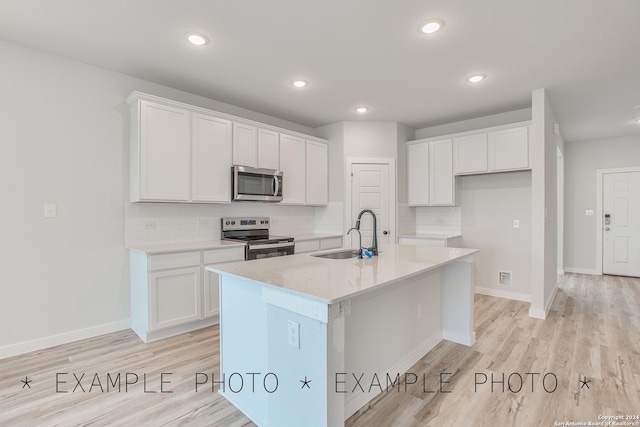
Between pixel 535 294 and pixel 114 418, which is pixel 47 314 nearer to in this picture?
pixel 114 418

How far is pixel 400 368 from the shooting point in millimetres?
2363

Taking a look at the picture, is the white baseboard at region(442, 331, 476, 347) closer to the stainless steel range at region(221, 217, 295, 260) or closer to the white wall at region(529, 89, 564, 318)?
the white wall at region(529, 89, 564, 318)

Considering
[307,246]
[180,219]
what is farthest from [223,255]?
[307,246]

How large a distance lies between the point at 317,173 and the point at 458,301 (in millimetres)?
2718

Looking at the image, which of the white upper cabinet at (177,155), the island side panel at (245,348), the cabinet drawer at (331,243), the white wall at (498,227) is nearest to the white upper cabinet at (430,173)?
the white wall at (498,227)

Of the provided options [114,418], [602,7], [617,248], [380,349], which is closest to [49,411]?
[114,418]

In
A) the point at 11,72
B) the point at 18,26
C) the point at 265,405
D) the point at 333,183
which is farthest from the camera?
the point at 333,183

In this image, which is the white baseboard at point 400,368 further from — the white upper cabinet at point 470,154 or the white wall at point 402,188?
the white upper cabinet at point 470,154

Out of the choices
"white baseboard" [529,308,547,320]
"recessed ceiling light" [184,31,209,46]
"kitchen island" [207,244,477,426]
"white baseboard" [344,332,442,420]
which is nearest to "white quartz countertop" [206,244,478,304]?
"kitchen island" [207,244,477,426]

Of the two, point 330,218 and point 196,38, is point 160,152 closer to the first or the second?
point 196,38

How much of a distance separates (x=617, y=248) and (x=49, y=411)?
8064 millimetres

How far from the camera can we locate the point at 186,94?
3723mm

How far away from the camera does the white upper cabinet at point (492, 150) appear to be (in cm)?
406

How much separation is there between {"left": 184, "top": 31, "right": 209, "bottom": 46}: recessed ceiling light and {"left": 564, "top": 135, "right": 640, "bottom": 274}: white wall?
22.5ft
